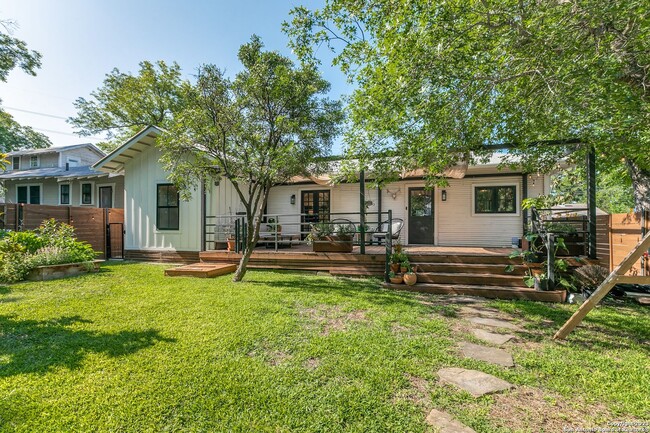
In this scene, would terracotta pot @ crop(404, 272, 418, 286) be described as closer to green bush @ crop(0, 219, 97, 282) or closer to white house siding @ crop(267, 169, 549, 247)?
white house siding @ crop(267, 169, 549, 247)

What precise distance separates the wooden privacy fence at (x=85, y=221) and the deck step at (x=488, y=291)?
992cm

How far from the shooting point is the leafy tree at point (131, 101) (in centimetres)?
1889

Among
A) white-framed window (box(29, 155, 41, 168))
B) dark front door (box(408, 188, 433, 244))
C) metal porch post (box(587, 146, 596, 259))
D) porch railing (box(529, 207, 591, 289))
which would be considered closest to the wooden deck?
porch railing (box(529, 207, 591, 289))

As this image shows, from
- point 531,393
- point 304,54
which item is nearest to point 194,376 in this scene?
point 531,393

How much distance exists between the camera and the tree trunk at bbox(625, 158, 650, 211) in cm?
764

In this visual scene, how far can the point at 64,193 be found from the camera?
13.5 m

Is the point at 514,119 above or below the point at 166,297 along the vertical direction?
above

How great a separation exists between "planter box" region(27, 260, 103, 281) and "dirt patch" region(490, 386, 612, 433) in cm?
878

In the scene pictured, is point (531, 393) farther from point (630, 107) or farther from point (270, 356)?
point (630, 107)

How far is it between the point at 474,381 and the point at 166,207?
9.50m

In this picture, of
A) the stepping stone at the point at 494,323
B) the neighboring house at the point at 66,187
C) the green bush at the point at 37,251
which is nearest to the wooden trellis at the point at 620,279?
the stepping stone at the point at 494,323

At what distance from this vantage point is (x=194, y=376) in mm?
2500

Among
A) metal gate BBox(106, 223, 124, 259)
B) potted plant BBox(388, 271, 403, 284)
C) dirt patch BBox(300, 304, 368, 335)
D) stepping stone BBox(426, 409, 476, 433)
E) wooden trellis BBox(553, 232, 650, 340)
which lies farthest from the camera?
metal gate BBox(106, 223, 124, 259)

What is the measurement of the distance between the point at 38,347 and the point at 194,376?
6.61ft
